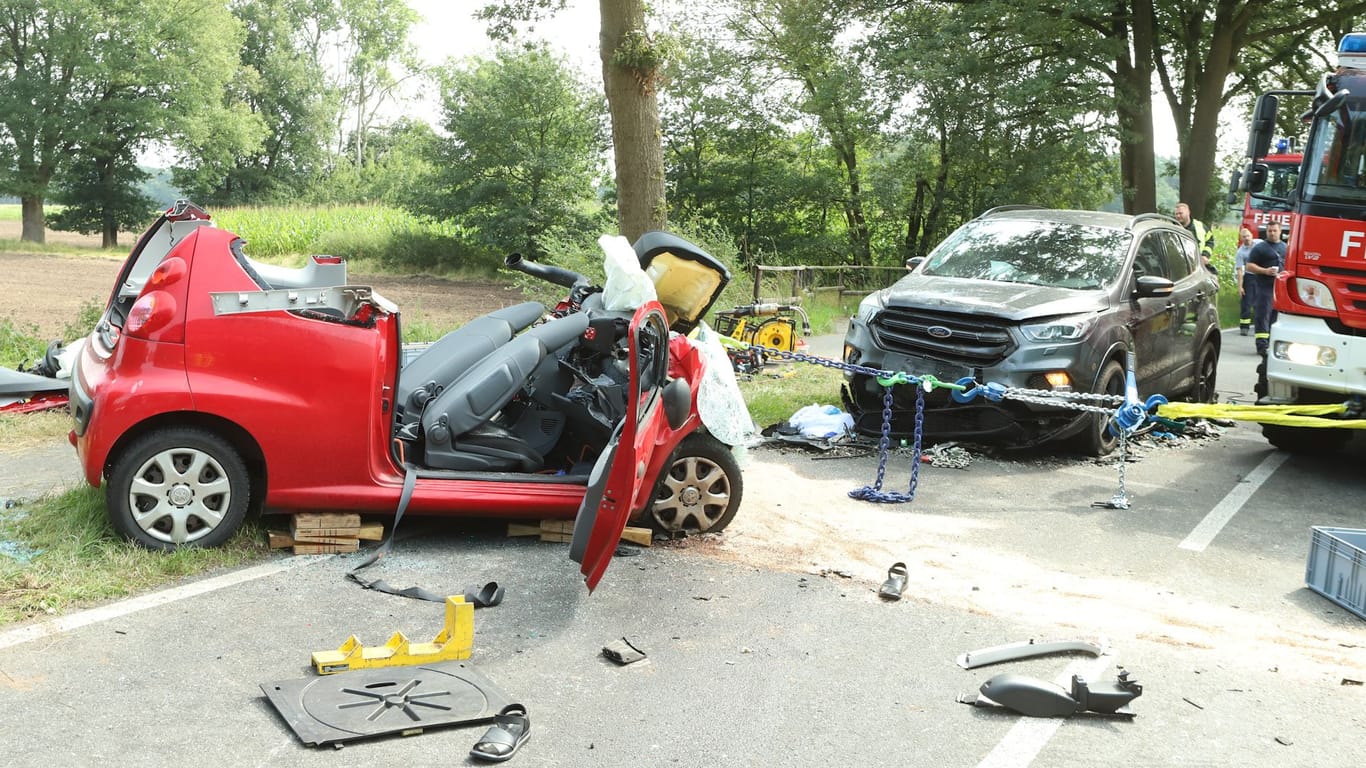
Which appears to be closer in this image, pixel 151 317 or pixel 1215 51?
pixel 151 317

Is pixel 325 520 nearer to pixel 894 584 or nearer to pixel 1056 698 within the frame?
pixel 894 584

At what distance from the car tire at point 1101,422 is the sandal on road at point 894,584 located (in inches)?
144

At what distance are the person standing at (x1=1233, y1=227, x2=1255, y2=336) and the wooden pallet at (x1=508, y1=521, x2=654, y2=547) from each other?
43.4 ft

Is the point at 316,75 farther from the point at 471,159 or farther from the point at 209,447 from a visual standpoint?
the point at 209,447

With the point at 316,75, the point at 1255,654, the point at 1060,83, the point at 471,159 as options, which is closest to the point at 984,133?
the point at 1060,83

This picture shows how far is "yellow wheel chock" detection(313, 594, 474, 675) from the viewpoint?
438cm

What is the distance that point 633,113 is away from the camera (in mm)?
12383

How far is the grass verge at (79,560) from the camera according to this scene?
4.98 m

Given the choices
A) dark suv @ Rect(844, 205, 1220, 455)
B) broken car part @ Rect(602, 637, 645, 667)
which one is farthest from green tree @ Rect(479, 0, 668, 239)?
broken car part @ Rect(602, 637, 645, 667)

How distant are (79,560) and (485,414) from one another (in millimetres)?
1976

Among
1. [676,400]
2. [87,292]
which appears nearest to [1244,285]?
[676,400]

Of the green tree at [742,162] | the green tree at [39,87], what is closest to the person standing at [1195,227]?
the green tree at [742,162]

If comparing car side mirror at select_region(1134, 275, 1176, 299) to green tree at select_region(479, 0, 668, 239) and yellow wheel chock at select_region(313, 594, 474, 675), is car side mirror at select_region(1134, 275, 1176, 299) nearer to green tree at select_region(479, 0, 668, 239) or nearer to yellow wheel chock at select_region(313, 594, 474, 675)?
green tree at select_region(479, 0, 668, 239)

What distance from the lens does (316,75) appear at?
7588cm
